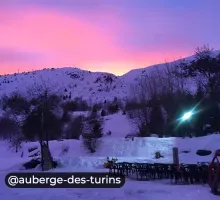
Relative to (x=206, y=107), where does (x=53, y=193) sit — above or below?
below

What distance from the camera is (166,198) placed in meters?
14.6

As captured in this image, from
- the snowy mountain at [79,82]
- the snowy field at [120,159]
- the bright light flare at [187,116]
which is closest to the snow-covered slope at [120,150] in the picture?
the snowy field at [120,159]

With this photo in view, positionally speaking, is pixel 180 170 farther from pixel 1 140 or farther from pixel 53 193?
pixel 1 140

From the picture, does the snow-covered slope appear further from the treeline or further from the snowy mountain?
the snowy mountain

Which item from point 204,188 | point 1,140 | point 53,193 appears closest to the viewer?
point 53,193

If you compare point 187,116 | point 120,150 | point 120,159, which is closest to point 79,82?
point 120,150

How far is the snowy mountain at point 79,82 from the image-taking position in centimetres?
10353

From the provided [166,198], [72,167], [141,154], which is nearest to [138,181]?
[166,198]

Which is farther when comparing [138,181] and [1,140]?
[1,140]

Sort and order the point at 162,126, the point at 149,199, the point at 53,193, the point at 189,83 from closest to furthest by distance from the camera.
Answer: the point at 149,199 → the point at 53,193 → the point at 162,126 → the point at 189,83

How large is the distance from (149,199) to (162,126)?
3099 centimetres

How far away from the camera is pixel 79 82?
403 ft

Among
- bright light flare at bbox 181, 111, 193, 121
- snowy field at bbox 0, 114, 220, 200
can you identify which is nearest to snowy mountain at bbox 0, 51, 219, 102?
snowy field at bbox 0, 114, 220, 200

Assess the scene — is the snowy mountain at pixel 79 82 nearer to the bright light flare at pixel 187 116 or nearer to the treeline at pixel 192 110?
the treeline at pixel 192 110
